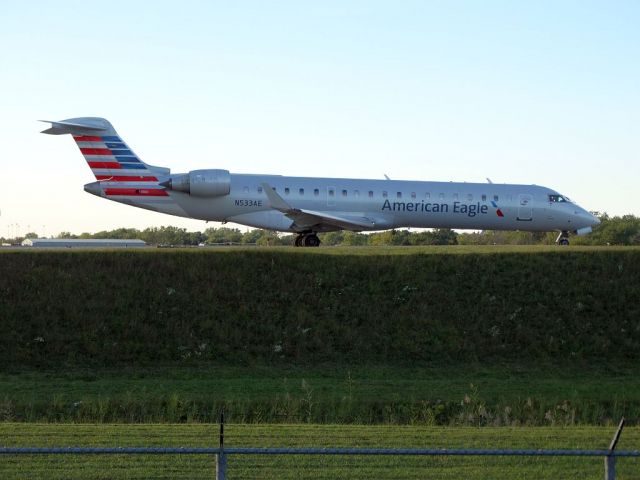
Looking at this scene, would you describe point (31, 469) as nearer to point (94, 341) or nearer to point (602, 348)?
point (94, 341)

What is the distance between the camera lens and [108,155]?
33.8 meters

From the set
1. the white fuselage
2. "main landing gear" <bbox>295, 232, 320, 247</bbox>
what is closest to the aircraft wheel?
"main landing gear" <bbox>295, 232, 320, 247</bbox>

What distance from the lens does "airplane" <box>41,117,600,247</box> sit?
33.4m

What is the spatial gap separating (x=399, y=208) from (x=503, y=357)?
13836mm

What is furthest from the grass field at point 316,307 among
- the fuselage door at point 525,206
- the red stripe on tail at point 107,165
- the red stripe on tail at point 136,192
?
the red stripe on tail at point 107,165

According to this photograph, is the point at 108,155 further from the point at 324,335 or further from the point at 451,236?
the point at 451,236

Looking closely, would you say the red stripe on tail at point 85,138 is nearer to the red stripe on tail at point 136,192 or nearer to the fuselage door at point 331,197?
the red stripe on tail at point 136,192

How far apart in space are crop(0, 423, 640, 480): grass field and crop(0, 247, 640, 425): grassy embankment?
250cm

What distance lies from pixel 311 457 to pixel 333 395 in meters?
5.89

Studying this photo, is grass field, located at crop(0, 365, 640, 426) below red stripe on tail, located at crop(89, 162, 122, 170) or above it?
below

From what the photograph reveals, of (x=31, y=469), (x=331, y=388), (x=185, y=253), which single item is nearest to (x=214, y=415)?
(x=331, y=388)

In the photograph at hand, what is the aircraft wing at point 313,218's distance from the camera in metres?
32.4

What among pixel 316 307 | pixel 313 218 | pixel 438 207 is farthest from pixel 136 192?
pixel 316 307

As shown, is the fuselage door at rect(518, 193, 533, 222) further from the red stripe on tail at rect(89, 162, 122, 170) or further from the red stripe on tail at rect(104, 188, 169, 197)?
the red stripe on tail at rect(89, 162, 122, 170)
